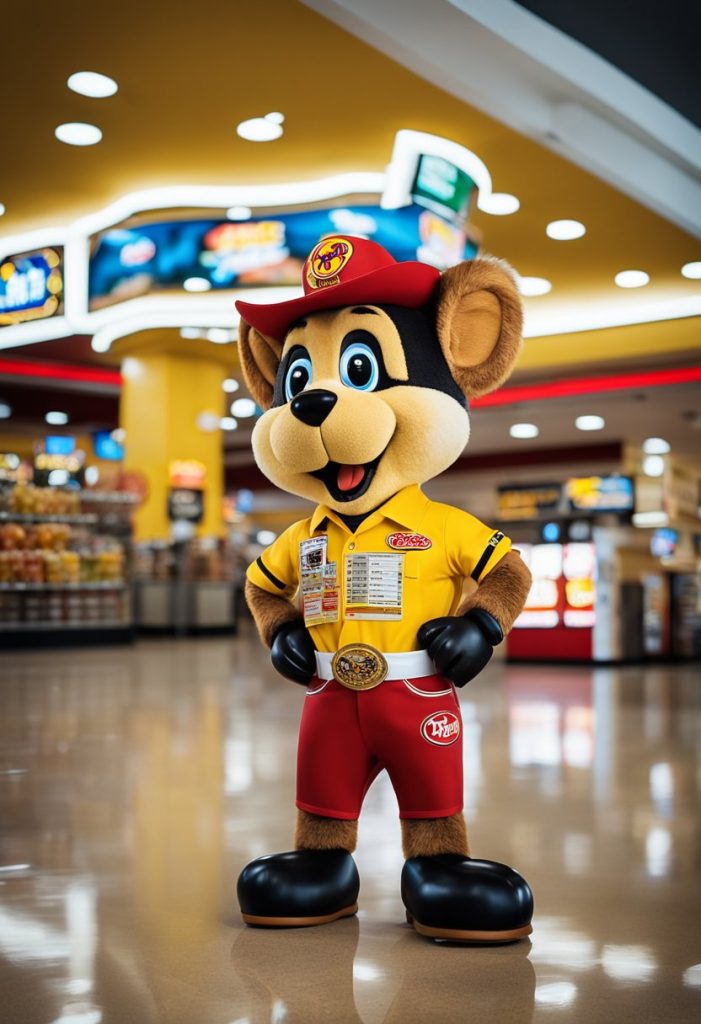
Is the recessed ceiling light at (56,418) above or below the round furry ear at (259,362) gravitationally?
above

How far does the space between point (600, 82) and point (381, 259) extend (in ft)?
10.8

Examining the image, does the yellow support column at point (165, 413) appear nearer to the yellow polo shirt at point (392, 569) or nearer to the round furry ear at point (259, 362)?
the round furry ear at point (259, 362)

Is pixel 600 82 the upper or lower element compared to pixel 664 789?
upper

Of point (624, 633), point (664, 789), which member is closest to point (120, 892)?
point (664, 789)

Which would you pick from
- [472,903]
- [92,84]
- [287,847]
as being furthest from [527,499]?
[472,903]

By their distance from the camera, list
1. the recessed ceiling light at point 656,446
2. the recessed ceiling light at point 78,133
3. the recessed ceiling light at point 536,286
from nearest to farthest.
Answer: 1. the recessed ceiling light at point 78,133
2. the recessed ceiling light at point 536,286
3. the recessed ceiling light at point 656,446

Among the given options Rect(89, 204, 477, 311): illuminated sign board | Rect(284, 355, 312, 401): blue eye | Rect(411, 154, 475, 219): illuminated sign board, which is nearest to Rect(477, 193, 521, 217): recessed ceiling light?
Rect(89, 204, 477, 311): illuminated sign board

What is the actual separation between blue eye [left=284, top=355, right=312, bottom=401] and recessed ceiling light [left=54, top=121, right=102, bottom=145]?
604 centimetres

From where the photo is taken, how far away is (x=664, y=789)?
12.1 feet

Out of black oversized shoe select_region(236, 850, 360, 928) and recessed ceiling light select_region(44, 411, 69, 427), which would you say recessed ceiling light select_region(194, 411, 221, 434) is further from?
black oversized shoe select_region(236, 850, 360, 928)

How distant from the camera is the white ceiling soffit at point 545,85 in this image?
14.8 ft

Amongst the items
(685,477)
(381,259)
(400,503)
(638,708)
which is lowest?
(638,708)

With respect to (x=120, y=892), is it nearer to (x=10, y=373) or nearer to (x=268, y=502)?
(x=10, y=373)

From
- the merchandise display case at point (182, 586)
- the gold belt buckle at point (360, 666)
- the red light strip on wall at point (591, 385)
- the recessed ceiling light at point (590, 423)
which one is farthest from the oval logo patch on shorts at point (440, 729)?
the recessed ceiling light at point (590, 423)
